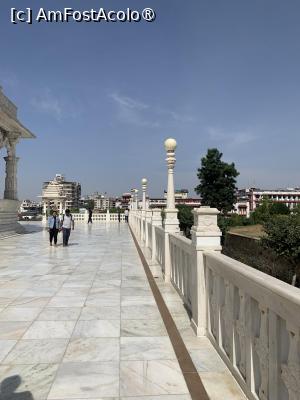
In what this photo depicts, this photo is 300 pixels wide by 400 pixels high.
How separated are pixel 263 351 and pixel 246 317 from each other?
435 mm

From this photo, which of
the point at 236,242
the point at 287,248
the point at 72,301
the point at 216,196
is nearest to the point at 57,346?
the point at 72,301

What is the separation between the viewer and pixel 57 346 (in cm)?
444

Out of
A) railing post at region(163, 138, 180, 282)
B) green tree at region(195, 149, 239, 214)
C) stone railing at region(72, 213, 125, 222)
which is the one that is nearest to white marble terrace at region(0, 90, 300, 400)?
railing post at region(163, 138, 180, 282)

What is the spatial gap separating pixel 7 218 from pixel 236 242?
19.3 meters

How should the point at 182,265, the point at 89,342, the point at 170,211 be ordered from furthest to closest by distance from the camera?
the point at 170,211 < the point at 182,265 < the point at 89,342

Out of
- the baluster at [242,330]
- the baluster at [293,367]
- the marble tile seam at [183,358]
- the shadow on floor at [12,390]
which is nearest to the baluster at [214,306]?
the marble tile seam at [183,358]

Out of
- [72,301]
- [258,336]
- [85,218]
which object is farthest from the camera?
[85,218]

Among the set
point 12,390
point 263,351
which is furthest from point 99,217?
point 263,351

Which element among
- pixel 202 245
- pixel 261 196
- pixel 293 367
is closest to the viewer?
pixel 293 367

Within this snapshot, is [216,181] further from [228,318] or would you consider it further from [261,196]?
[261,196]

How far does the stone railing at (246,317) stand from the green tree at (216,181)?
188 ft

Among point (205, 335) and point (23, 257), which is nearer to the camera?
point (205, 335)

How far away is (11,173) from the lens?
23641 mm

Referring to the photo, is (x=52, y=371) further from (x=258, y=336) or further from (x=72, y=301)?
(x=72, y=301)
